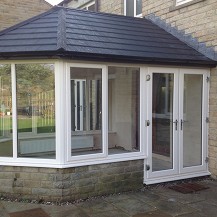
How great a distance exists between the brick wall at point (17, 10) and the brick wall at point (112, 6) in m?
2.13

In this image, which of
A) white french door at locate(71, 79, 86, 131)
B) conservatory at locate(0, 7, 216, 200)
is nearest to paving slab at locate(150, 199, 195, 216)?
conservatory at locate(0, 7, 216, 200)

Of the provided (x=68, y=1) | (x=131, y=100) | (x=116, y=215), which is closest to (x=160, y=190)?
(x=116, y=215)

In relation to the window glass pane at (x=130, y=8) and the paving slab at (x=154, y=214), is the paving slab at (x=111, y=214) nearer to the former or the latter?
the paving slab at (x=154, y=214)

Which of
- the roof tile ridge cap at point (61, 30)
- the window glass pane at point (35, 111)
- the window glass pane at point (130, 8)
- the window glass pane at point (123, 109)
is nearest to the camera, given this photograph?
the roof tile ridge cap at point (61, 30)

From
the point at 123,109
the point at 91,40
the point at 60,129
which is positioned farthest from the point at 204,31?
the point at 60,129

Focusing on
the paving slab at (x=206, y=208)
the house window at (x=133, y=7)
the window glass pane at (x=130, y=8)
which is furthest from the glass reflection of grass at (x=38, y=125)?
the window glass pane at (x=130, y=8)

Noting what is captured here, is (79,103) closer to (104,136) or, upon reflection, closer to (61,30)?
(104,136)

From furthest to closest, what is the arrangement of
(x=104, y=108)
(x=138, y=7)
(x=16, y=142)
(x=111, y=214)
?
(x=138, y=7)
(x=104, y=108)
(x=16, y=142)
(x=111, y=214)

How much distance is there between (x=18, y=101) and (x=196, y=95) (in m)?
3.92

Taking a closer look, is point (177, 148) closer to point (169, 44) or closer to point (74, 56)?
point (169, 44)

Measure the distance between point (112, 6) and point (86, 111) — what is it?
6.18m

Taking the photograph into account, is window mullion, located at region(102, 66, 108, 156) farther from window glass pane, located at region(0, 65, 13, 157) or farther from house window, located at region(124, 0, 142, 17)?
house window, located at region(124, 0, 142, 17)

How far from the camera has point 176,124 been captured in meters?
6.48

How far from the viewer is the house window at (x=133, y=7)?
9.49m
